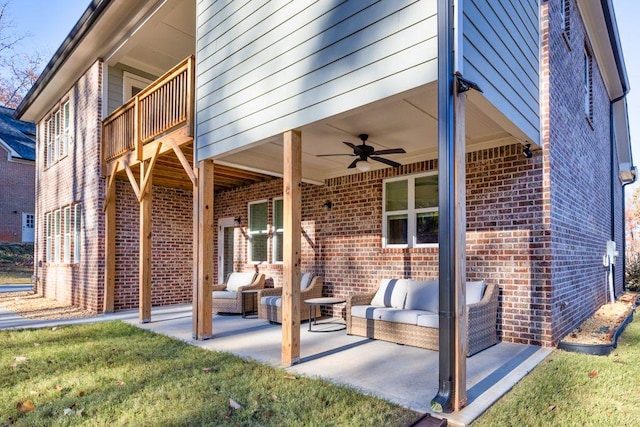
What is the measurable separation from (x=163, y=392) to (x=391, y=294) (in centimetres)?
360

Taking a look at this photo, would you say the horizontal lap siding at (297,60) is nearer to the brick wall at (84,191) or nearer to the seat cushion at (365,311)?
the seat cushion at (365,311)

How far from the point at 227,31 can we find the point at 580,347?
6047 millimetres

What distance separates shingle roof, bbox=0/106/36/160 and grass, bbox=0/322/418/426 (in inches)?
772

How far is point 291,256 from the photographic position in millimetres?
4516

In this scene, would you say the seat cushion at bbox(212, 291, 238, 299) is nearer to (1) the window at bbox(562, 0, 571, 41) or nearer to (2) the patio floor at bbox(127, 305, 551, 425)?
(2) the patio floor at bbox(127, 305, 551, 425)

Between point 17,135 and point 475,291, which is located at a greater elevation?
point 17,135

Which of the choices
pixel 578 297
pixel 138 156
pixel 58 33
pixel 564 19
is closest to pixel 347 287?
pixel 578 297

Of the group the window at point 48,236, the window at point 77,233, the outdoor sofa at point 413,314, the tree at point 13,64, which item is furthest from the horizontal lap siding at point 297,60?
the tree at point 13,64

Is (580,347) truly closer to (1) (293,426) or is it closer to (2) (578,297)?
(2) (578,297)

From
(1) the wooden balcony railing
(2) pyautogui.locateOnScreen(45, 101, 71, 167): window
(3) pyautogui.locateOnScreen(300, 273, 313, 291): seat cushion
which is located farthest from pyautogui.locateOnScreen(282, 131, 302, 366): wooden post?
(2) pyautogui.locateOnScreen(45, 101, 71, 167): window

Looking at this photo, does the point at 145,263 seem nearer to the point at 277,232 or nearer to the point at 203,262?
the point at 203,262

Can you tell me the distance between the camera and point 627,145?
42.1ft

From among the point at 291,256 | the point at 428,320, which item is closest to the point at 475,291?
the point at 428,320

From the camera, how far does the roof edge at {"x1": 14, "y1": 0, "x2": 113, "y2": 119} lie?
7488mm
